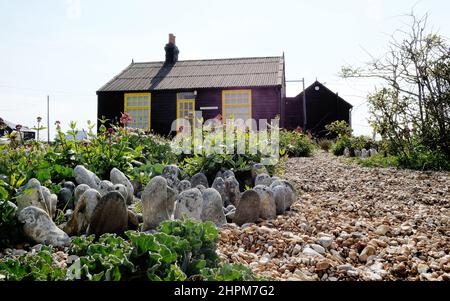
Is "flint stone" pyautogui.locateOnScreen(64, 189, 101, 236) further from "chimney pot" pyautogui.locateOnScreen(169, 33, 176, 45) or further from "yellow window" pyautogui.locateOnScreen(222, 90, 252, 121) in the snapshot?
"chimney pot" pyautogui.locateOnScreen(169, 33, 176, 45)

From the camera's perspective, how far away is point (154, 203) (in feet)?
8.59

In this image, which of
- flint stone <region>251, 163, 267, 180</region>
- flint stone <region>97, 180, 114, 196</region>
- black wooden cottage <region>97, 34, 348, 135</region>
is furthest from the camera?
black wooden cottage <region>97, 34, 348, 135</region>

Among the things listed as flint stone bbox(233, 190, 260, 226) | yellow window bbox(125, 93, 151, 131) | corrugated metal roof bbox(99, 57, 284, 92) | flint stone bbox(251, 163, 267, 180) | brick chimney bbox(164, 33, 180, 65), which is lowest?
flint stone bbox(233, 190, 260, 226)

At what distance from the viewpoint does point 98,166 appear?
14.2 feet

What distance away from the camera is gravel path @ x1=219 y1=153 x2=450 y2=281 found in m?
1.94

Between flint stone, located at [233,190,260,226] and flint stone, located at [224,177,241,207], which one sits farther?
flint stone, located at [224,177,241,207]

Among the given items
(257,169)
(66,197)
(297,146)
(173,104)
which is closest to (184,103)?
(173,104)

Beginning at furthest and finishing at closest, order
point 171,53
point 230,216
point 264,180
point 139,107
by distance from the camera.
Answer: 1. point 171,53
2. point 139,107
3. point 264,180
4. point 230,216

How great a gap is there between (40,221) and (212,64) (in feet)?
54.6

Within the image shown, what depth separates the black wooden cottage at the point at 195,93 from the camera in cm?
1505

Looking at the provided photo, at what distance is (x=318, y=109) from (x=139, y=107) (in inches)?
455

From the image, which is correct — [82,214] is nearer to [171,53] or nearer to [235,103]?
[235,103]

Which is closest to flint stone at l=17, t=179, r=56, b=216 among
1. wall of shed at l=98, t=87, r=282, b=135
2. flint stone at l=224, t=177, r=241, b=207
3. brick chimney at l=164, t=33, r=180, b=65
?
flint stone at l=224, t=177, r=241, b=207
